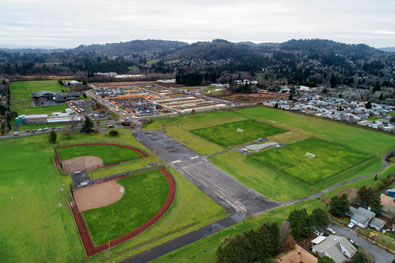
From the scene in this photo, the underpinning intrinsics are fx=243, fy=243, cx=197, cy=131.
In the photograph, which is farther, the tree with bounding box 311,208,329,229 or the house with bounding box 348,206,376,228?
the house with bounding box 348,206,376,228

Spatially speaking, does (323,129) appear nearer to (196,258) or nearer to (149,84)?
(196,258)

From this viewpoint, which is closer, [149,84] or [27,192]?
[27,192]

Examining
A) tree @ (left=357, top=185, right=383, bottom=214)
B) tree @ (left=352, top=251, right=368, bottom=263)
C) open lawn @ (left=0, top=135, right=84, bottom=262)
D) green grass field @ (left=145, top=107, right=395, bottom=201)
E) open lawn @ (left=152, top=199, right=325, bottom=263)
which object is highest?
tree @ (left=357, top=185, right=383, bottom=214)

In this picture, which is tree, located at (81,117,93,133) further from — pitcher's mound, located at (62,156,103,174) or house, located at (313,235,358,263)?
house, located at (313,235,358,263)

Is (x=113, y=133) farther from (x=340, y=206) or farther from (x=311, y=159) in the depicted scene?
(x=340, y=206)

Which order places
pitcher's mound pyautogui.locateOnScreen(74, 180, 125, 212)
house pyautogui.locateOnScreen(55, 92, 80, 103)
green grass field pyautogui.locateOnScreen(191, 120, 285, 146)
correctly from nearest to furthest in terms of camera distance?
pitcher's mound pyautogui.locateOnScreen(74, 180, 125, 212) < green grass field pyautogui.locateOnScreen(191, 120, 285, 146) < house pyautogui.locateOnScreen(55, 92, 80, 103)

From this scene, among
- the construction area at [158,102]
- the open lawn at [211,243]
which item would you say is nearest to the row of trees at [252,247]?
the open lawn at [211,243]

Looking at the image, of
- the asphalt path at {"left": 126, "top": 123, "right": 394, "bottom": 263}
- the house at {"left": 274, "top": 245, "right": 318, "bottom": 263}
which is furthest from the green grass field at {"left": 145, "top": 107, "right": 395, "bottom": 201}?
the house at {"left": 274, "top": 245, "right": 318, "bottom": 263}

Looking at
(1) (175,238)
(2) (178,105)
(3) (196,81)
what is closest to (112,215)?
(1) (175,238)
